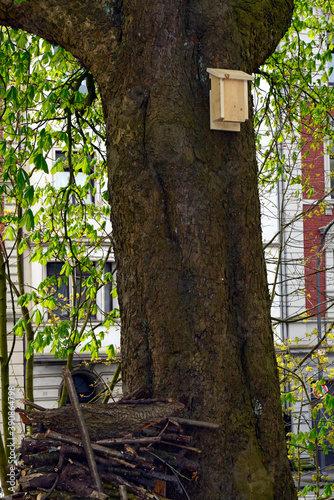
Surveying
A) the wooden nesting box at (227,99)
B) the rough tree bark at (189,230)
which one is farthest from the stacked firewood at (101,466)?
the wooden nesting box at (227,99)

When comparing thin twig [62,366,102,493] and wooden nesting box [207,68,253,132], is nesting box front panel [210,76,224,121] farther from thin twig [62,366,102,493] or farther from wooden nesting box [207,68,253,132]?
thin twig [62,366,102,493]

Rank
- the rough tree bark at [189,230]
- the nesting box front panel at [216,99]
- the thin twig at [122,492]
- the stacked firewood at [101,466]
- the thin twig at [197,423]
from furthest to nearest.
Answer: the nesting box front panel at [216,99] → the rough tree bark at [189,230] → the thin twig at [197,423] → the stacked firewood at [101,466] → the thin twig at [122,492]

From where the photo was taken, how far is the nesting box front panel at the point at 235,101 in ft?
9.86

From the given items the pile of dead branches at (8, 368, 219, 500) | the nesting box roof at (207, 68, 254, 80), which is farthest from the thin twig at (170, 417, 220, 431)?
the nesting box roof at (207, 68, 254, 80)

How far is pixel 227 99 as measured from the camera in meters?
3.01

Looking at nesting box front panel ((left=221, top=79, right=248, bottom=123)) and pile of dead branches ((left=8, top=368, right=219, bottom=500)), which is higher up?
nesting box front panel ((left=221, top=79, right=248, bottom=123))

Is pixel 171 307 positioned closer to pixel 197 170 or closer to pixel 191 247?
pixel 191 247

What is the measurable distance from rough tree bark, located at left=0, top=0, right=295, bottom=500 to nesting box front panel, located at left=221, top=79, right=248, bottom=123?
4.1 inches

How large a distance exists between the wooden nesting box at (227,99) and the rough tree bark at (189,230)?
2.1 inches

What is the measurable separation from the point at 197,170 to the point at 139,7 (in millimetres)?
965

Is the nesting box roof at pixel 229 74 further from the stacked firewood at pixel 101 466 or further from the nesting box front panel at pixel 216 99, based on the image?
the stacked firewood at pixel 101 466

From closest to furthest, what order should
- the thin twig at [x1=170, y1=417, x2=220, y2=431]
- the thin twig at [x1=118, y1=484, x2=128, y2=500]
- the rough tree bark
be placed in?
the thin twig at [x1=118, y1=484, x2=128, y2=500], the thin twig at [x1=170, y1=417, x2=220, y2=431], the rough tree bark

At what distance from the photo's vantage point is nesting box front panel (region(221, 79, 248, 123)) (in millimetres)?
3004

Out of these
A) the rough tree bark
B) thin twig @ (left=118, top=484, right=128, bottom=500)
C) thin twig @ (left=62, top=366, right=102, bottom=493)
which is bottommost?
thin twig @ (left=118, top=484, right=128, bottom=500)
